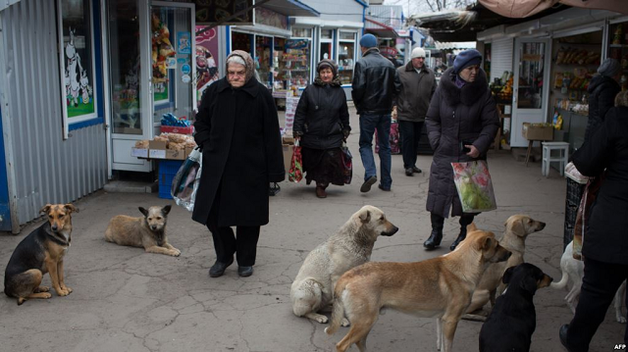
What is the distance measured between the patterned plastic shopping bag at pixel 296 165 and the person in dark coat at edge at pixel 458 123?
3.00m

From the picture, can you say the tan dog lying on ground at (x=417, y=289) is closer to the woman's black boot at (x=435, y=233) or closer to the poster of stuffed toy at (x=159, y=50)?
the woman's black boot at (x=435, y=233)

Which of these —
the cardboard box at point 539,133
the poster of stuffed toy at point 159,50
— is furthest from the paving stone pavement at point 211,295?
the cardboard box at point 539,133

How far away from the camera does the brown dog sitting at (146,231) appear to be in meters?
6.61

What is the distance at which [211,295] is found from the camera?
18.1 feet

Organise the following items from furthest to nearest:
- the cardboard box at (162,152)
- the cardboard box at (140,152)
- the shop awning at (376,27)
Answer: the shop awning at (376,27)
the cardboard box at (140,152)
the cardboard box at (162,152)

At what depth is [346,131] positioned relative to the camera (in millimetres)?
8984

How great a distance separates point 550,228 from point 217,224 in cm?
412

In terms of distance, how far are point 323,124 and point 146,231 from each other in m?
3.14

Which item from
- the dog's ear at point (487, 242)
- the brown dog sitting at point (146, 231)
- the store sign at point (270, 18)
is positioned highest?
the store sign at point (270, 18)

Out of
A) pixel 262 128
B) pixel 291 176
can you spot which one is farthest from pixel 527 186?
pixel 262 128

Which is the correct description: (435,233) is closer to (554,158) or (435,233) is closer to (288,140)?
(288,140)

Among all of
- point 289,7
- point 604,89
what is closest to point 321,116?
point 604,89

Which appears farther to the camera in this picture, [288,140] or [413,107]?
[413,107]

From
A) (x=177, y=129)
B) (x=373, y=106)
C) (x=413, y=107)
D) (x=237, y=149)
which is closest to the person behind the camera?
(x=237, y=149)
